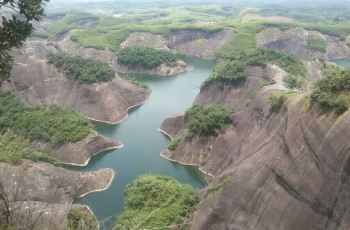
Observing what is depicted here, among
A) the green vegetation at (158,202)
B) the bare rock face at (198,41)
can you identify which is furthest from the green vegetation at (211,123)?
the bare rock face at (198,41)

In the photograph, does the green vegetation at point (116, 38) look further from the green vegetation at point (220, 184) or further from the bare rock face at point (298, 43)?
the green vegetation at point (220, 184)

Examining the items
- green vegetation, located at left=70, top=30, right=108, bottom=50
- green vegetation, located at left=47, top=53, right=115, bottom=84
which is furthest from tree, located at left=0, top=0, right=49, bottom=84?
green vegetation, located at left=70, top=30, right=108, bottom=50

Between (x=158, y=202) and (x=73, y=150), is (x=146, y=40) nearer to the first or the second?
(x=73, y=150)

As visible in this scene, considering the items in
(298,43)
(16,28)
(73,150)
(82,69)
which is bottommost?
(298,43)

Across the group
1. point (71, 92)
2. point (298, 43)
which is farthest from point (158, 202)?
point (298, 43)

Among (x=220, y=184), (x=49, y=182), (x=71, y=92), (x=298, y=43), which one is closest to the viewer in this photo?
(x=220, y=184)

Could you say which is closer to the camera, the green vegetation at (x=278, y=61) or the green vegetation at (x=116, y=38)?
the green vegetation at (x=278, y=61)
